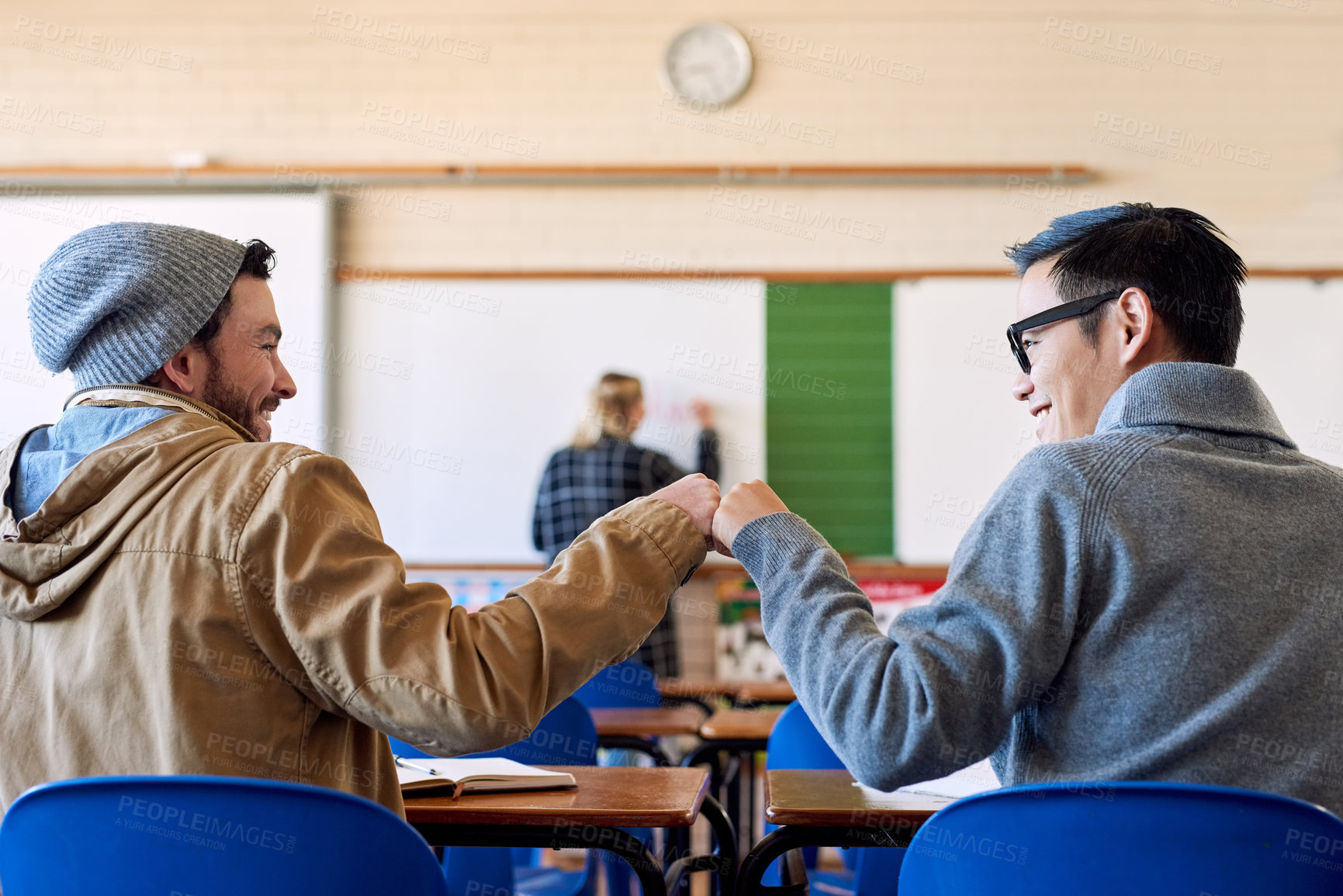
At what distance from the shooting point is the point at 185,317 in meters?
1.28

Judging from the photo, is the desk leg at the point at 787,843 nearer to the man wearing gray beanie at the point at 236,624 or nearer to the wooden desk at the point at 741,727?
the man wearing gray beanie at the point at 236,624

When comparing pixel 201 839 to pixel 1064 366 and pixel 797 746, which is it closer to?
pixel 1064 366

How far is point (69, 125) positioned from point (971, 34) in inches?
144

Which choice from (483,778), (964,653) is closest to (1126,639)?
(964,653)

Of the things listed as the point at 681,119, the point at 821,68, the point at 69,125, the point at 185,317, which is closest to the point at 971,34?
the point at 821,68

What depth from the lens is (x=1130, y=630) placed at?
3.16 feet

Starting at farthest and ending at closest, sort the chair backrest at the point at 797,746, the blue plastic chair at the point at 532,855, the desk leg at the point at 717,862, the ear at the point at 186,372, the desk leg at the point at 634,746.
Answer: the desk leg at the point at 634,746
the chair backrest at the point at 797,746
the blue plastic chair at the point at 532,855
the desk leg at the point at 717,862
the ear at the point at 186,372

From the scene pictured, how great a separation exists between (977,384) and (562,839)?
3454mm

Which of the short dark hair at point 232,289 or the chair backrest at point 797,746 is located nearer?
the short dark hair at point 232,289

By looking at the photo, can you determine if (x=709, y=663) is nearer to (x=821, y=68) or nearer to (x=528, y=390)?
(x=528, y=390)
